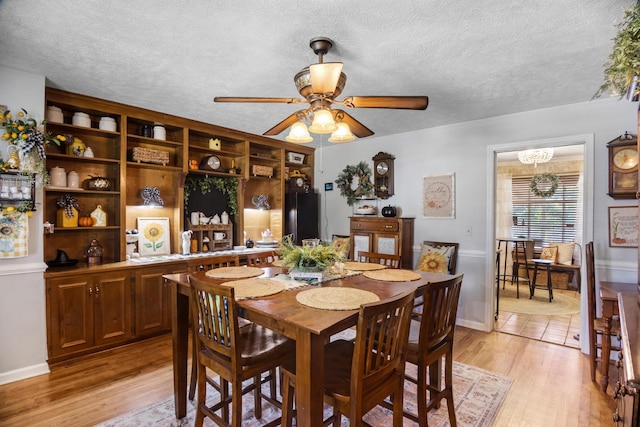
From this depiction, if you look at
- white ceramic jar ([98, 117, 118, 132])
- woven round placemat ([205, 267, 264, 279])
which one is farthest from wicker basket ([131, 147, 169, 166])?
woven round placemat ([205, 267, 264, 279])

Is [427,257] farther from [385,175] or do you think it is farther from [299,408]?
[299,408]

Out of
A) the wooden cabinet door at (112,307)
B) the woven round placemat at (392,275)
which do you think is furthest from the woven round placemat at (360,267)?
the wooden cabinet door at (112,307)

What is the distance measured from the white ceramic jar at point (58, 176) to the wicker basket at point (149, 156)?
25.8 inches

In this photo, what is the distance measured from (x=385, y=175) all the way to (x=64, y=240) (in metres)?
3.82

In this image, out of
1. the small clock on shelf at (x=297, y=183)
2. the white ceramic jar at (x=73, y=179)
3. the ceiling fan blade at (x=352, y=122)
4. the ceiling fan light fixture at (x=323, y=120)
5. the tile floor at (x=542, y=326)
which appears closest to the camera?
the ceiling fan light fixture at (x=323, y=120)

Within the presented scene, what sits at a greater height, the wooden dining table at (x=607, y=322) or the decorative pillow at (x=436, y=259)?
the decorative pillow at (x=436, y=259)

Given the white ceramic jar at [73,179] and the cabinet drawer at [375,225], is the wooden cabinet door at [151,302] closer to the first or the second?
the white ceramic jar at [73,179]

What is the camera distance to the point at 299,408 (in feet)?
4.65

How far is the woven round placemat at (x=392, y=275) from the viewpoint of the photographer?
7.34 feet

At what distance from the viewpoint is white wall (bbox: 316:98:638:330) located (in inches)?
120

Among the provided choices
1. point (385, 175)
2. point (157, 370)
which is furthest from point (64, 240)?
point (385, 175)

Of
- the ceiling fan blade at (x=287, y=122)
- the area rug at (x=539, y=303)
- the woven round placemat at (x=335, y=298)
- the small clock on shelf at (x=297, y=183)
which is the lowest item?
the area rug at (x=539, y=303)

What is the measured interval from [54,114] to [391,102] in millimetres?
3096

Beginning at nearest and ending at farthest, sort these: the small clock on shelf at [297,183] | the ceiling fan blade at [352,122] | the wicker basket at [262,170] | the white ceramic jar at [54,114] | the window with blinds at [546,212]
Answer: the ceiling fan blade at [352,122] → the white ceramic jar at [54,114] → the wicker basket at [262,170] → the small clock on shelf at [297,183] → the window with blinds at [546,212]
